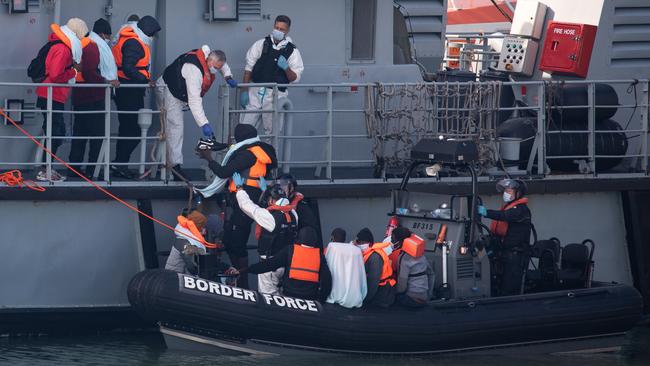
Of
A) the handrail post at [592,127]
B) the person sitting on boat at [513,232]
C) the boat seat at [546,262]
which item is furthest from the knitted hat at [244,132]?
the handrail post at [592,127]

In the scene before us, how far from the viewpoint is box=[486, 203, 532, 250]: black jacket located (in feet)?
38.5

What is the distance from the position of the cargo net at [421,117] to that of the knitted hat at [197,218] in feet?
6.27

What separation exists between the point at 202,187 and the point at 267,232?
1.00m

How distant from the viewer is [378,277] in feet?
36.6

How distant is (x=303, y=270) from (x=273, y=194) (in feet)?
2.71

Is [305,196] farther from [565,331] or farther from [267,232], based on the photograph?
[565,331]

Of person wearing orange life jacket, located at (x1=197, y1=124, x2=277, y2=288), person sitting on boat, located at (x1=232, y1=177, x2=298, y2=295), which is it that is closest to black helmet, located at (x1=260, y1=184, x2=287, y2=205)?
person sitting on boat, located at (x1=232, y1=177, x2=298, y2=295)

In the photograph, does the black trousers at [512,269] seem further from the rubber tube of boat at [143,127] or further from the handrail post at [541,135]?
the rubber tube of boat at [143,127]

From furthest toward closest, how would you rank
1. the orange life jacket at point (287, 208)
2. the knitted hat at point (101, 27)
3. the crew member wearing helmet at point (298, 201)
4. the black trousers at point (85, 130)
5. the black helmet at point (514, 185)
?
1. the knitted hat at point (101, 27)
2. the black trousers at point (85, 130)
3. the black helmet at point (514, 185)
4. the crew member wearing helmet at point (298, 201)
5. the orange life jacket at point (287, 208)

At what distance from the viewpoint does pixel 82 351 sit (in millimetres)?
11531

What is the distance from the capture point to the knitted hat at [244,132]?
11805 mm

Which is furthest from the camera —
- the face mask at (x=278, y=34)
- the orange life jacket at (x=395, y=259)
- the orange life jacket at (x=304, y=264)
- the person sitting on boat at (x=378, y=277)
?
the face mask at (x=278, y=34)

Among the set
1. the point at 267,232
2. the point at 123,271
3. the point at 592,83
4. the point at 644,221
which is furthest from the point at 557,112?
the point at 123,271

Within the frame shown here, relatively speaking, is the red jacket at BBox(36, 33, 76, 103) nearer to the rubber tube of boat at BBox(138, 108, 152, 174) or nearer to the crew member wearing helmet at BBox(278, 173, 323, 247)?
the rubber tube of boat at BBox(138, 108, 152, 174)
